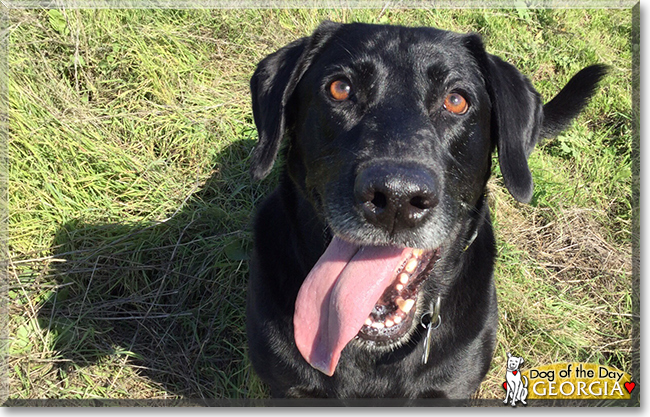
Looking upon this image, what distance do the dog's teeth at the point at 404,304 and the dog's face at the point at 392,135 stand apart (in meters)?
0.28

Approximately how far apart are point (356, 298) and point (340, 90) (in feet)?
2.80

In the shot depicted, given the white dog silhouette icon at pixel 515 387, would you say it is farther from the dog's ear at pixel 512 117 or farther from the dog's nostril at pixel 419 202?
the dog's nostril at pixel 419 202

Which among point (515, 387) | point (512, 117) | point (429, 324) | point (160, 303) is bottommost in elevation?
point (515, 387)

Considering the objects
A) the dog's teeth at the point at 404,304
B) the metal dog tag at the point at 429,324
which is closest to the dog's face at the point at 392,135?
the dog's teeth at the point at 404,304

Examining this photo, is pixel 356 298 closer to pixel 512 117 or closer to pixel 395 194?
pixel 395 194

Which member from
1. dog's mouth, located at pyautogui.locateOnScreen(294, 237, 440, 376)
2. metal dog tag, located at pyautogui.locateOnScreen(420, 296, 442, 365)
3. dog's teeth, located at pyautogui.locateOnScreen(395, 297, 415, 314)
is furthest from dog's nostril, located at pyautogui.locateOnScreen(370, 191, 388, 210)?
metal dog tag, located at pyautogui.locateOnScreen(420, 296, 442, 365)

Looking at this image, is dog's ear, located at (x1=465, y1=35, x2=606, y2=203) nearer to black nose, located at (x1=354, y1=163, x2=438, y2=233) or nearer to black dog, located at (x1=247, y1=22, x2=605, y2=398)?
black dog, located at (x1=247, y1=22, x2=605, y2=398)

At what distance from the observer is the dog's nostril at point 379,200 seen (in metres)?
1.96

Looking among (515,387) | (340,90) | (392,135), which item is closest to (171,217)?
(340,90)

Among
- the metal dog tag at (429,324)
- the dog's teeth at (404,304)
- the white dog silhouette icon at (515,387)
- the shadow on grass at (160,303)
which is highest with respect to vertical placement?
the dog's teeth at (404,304)

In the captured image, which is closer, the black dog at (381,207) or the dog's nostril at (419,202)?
the dog's nostril at (419,202)

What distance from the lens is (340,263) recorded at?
2.28 m

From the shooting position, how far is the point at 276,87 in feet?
8.30

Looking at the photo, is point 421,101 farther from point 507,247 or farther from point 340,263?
point 507,247
